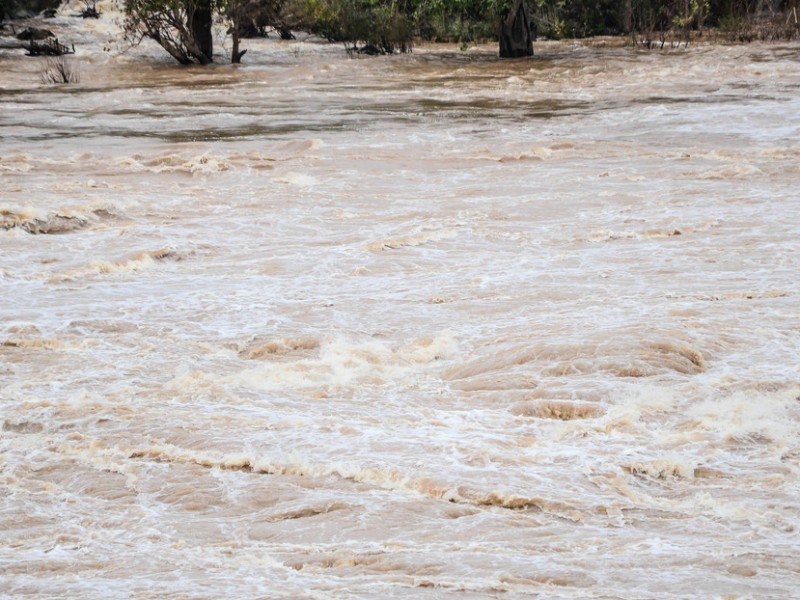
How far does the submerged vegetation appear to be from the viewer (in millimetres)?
21281

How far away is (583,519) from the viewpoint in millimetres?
3979

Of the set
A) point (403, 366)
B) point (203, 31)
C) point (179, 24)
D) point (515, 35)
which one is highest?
point (179, 24)

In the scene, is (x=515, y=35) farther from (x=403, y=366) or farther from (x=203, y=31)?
(x=403, y=366)

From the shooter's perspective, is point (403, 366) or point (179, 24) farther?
point (179, 24)

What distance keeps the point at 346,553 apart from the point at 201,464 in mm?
1005

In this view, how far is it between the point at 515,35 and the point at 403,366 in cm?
1725

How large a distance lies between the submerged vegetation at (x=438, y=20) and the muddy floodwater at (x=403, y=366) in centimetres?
956

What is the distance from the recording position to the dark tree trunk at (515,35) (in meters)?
21.8

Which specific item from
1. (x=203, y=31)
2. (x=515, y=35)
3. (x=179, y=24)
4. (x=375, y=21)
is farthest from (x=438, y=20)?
(x=179, y=24)

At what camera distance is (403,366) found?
567 centimetres

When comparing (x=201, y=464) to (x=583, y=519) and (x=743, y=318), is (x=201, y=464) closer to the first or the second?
(x=583, y=519)

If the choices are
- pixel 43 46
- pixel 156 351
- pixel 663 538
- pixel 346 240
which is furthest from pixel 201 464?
pixel 43 46

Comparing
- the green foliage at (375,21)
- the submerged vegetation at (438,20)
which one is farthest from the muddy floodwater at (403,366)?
the green foliage at (375,21)

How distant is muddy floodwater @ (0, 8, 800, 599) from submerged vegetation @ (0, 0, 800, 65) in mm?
9563
